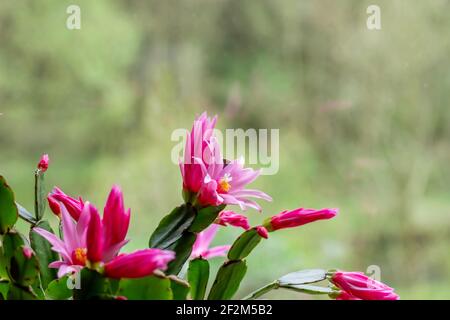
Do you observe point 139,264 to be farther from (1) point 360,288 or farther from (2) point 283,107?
(2) point 283,107

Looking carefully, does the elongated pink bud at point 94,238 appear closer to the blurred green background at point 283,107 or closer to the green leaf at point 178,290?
the green leaf at point 178,290

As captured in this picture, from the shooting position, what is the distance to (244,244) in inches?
18.1

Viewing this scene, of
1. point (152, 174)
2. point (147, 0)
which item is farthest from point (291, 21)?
point (152, 174)

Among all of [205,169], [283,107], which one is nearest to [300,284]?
[205,169]

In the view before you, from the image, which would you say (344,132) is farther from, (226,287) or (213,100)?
(226,287)

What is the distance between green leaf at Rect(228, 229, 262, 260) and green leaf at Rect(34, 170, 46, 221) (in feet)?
0.48

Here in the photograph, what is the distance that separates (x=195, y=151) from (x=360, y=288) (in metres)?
0.15

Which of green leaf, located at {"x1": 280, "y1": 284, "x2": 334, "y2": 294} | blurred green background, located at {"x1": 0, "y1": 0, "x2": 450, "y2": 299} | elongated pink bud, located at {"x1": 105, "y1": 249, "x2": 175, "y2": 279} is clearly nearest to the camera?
elongated pink bud, located at {"x1": 105, "y1": 249, "x2": 175, "y2": 279}

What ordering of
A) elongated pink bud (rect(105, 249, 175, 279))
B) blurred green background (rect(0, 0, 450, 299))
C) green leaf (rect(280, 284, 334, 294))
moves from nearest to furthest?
elongated pink bud (rect(105, 249, 175, 279)) < green leaf (rect(280, 284, 334, 294)) < blurred green background (rect(0, 0, 450, 299))

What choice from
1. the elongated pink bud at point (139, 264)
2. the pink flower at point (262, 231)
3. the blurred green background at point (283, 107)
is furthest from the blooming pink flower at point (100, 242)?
the blurred green background at point (283, 107)

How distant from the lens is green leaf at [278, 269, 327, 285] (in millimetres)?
462

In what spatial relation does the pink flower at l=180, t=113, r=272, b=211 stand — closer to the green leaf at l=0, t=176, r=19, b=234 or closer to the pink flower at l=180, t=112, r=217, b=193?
the pink flower at l=180, t=112, r=217, b=193

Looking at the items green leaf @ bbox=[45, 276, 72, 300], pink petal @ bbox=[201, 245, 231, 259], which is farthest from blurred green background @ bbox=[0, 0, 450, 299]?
green leaf @ bbox=[45, 276, 72, 300]

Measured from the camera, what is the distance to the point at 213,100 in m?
2.07
